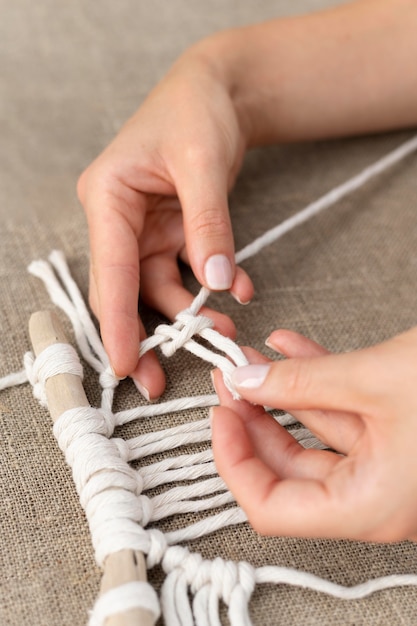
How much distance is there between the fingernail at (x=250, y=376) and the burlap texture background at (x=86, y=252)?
0.13m

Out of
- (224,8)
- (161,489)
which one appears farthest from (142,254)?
(224,8)

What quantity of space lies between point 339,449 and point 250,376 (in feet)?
0.36

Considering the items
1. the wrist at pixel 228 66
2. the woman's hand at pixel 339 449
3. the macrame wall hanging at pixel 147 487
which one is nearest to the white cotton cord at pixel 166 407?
the macrame wall hanging at pixel 147 487

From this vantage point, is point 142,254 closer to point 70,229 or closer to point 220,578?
point 70,229

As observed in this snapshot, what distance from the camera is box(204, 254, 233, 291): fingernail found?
30.2 inches

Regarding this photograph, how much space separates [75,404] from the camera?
2.28ft

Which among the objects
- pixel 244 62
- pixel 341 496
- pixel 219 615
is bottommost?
pixel 219 615

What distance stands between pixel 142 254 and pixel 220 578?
0.42 meters

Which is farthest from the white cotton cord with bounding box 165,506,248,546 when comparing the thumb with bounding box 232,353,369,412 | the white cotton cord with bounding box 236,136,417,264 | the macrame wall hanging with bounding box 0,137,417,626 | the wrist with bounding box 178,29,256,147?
the wrist with bounding box 178,29,256,147

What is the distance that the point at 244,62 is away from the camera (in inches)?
39.9

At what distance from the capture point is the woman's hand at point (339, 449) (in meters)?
0.55

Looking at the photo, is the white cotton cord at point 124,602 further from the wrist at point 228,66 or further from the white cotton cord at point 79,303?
the wrist at point 228,66

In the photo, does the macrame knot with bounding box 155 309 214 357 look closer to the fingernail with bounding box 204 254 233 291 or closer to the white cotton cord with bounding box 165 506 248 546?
the fingernail with bounding box 204 254 233 291

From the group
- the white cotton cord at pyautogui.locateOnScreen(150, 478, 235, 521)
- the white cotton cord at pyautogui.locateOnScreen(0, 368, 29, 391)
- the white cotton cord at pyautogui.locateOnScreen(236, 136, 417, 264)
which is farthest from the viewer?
the white cotton cord at pyautogui.locateOnScreen(236, 136, 417, 264)
